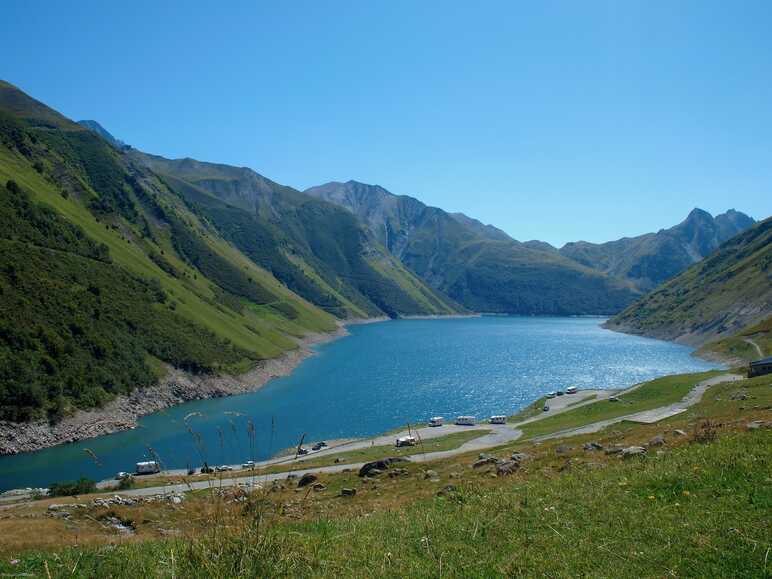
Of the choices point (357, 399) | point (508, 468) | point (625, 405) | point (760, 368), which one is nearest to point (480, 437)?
point (625, 405)

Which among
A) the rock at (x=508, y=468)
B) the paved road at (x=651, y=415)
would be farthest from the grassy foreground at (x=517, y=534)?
the paved road at (x=651, y=415)

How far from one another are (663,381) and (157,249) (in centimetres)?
17003

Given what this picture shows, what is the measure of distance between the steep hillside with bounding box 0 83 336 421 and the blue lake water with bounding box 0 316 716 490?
10690 mm

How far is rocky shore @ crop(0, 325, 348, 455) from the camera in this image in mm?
70000

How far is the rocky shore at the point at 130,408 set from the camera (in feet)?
230

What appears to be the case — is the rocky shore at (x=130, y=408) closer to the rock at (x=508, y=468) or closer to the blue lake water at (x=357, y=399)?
the blue lake water at (x=357, y=399)

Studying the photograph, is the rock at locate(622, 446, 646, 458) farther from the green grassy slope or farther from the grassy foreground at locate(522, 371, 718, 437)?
the green grassy slope

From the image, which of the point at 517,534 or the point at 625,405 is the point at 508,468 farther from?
the point at 625,405

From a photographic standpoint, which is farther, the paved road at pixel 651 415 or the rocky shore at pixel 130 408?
the rocky shore at pixel 130 408

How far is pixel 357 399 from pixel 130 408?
4214 cm

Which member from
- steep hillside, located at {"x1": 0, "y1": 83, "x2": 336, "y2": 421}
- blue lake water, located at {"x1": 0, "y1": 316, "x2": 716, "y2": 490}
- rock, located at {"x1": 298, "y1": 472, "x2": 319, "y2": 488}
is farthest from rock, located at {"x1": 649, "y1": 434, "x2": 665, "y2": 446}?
steep hillside, located at {"x1": 0, "y1": 83, "x2": 336, "y2": 421}

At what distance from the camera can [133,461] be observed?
67500 millimetres

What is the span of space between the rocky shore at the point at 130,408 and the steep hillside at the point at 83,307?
1910 millimetres

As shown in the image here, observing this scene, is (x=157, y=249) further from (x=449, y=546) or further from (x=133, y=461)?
(x=449, y=546)
